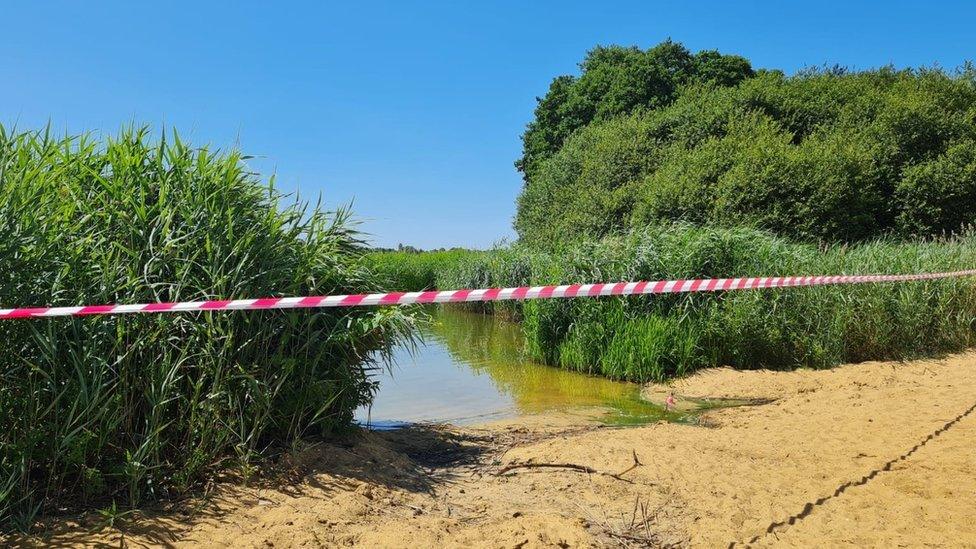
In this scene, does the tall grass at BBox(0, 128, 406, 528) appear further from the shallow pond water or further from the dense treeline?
the dense treeline

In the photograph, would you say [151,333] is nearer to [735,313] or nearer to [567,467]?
[567,467]

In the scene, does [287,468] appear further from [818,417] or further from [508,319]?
[508,319]

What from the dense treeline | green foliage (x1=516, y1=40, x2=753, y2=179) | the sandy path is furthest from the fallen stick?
green foliage (x1=516, y1=40, x2=753, y2=179)

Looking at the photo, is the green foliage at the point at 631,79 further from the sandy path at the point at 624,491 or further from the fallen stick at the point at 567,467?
the fallen stick at the point at 567,467

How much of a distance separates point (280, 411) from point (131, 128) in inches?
101

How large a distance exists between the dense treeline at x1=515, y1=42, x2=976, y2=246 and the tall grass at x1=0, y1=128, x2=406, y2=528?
43.1ft

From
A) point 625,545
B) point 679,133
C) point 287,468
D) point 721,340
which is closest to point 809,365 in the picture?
point 721,340

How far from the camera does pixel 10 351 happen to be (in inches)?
167

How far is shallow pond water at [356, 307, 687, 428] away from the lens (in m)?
9.21

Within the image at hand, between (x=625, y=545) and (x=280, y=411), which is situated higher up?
(x=280, y=411)

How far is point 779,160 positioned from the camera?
1955 centimetres

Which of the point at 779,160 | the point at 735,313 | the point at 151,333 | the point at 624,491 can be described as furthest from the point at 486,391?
the point at 779,160

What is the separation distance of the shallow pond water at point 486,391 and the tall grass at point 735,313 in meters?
0.68

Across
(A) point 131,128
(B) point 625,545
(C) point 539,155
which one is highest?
(C) point 539,155
